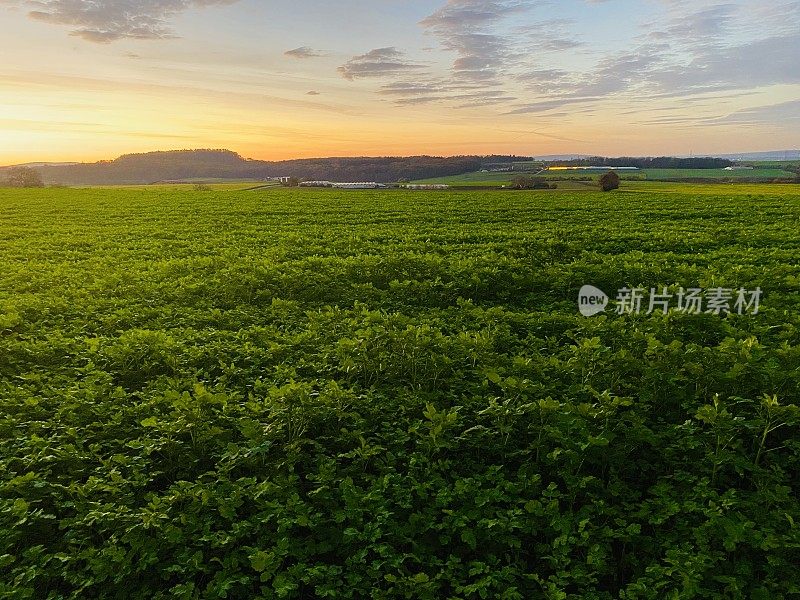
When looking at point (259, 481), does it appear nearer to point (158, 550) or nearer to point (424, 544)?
point (158, 550)

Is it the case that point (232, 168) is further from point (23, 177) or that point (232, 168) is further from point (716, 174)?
point (716, 174)

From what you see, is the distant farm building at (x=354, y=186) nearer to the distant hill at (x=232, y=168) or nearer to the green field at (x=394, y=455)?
the distant hill at (x=232, y=168)

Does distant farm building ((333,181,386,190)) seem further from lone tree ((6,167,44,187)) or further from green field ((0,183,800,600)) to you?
green field ((0,183,800,600))

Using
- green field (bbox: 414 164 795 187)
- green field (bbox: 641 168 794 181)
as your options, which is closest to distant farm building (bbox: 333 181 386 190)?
green field (bbox: 414 164 795 187)

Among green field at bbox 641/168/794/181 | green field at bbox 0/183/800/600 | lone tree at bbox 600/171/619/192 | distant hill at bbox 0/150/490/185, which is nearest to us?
green field at bbox 0/183/800/600

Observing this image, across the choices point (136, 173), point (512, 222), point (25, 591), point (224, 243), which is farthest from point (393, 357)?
point (136, 173)

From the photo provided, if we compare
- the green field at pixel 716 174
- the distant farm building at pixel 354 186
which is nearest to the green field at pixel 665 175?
the green field at pixel 716 174
